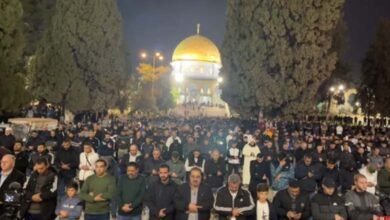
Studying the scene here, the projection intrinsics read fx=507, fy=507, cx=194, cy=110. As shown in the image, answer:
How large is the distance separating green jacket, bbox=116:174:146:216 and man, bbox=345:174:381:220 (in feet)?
9.65

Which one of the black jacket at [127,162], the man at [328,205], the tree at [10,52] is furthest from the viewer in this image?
the tree at [10,52]

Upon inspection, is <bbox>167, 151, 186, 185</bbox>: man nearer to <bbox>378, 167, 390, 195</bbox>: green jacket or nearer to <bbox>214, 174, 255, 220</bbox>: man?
<bbox>214, 174, 255, 220</bbox>: man

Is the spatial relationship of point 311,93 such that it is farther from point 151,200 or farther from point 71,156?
point 151,200

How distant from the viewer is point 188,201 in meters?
7.26

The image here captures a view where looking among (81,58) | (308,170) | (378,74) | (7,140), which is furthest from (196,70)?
(308,170)

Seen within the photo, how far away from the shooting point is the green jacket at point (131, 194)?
742 centimetres

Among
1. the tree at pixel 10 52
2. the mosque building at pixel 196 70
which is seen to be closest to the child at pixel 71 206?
the tree at pixel 10 52

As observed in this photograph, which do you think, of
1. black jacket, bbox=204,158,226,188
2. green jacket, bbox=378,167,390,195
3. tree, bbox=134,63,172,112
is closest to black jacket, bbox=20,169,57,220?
black jacket, bbox=204,158,226,188

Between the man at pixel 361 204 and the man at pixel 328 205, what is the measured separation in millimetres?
142

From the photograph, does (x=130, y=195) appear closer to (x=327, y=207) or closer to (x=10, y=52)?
(x=327, y=207)

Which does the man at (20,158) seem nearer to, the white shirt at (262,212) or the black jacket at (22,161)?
the black jacket at (22,161)

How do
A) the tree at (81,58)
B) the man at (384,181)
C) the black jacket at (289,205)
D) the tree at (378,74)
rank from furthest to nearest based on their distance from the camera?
the tree at (378,74) → the tree at (81,58) → the man at (384,181) → the black jacket at (289,205)

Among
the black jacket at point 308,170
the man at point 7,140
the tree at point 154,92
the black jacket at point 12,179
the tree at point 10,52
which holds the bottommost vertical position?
the black jacket at point 12,179

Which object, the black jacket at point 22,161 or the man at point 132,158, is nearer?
the man at point 132,158
